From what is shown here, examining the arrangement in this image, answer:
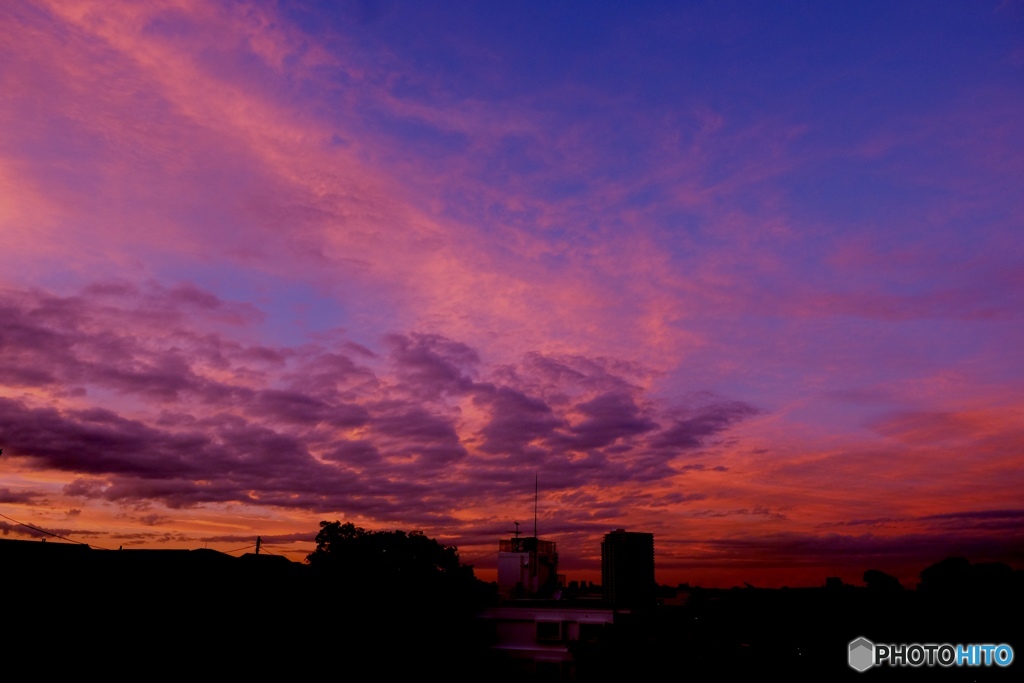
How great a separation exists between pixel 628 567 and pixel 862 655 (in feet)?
115

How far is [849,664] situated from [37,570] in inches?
1158

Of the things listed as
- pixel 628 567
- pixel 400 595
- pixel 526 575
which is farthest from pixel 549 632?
pixel 526 575

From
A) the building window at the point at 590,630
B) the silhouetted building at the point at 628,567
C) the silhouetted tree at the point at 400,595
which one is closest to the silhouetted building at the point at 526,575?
the silhouetted tree at the point at 400,595

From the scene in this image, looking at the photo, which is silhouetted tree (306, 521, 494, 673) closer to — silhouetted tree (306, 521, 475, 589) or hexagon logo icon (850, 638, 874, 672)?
silhouetted tree (306, 521, 475, 589)

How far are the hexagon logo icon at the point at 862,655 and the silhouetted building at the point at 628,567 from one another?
3269cm

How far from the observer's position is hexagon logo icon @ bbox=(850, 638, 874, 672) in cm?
2456

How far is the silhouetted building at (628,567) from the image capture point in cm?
5722

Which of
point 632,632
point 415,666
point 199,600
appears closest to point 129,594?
point 199,600

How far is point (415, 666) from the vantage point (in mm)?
43188

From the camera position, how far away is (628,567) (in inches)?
2311

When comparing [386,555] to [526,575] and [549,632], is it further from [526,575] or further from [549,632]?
[549,632]

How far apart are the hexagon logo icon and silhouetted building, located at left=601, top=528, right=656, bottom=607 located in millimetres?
32693

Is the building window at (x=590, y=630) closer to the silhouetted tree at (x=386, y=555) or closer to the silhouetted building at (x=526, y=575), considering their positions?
the silhouetted building at (x=526, y=575)

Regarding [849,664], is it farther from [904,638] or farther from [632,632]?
[632,632]
